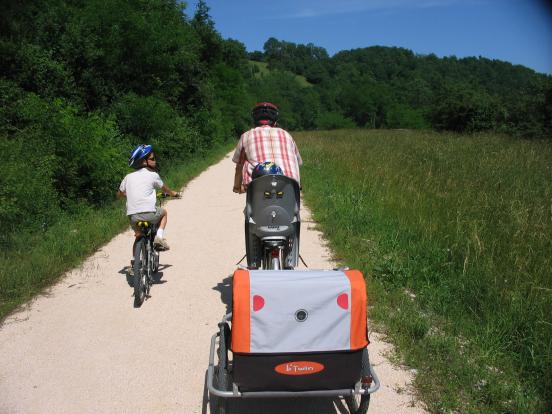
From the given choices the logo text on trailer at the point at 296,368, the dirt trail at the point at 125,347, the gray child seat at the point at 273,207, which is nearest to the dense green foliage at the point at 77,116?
the dirt trail at the point at 125,347

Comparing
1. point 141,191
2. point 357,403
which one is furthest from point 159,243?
point 357,403

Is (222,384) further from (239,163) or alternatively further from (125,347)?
(239,163)

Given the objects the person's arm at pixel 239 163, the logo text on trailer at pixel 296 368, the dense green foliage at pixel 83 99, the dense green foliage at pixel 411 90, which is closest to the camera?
the logo text on trailer at pixel 296 368

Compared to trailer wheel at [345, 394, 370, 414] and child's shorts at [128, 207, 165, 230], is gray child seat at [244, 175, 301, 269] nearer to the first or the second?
trailer wheel at [345, 394, 370, 414]

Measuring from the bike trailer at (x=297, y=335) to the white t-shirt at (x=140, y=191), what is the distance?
306cm

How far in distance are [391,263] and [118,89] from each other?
1741 centimetres

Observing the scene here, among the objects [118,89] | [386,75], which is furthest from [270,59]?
[118,89]

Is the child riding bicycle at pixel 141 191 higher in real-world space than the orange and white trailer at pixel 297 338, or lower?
higher

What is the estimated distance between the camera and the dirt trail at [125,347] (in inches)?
134

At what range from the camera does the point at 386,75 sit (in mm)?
127000

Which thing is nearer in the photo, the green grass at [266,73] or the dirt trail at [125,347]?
the dirt trail at [125,347]

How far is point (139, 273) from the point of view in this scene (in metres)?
5.19

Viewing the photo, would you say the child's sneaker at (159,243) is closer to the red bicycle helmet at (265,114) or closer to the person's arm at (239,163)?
the person's arm at (239,163)

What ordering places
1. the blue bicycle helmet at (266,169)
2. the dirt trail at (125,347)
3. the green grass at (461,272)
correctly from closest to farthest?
the dirt trail at (125,347)
the green grass at (461,272)
the blue bicycle helmet at (266,169)
